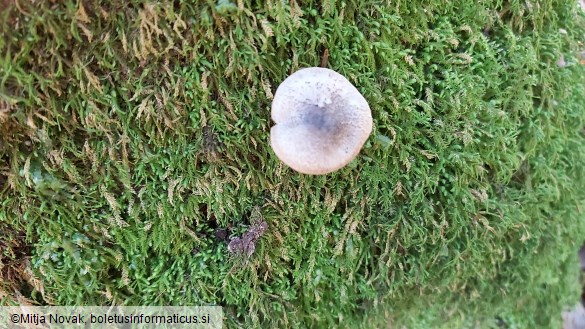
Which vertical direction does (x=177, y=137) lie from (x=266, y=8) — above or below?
below

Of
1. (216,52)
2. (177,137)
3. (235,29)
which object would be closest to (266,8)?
(235,29)

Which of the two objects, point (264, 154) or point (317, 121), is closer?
point (317, 121)

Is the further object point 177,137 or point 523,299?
point 523,299

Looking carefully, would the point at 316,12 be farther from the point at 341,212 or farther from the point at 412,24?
the point at 341,212
